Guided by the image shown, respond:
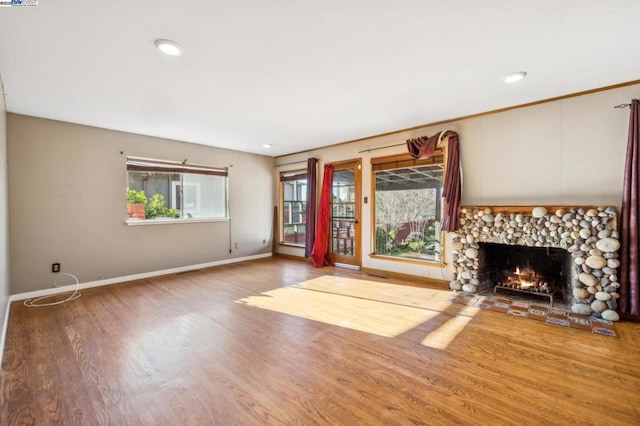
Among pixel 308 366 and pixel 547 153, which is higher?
pixel 547 153

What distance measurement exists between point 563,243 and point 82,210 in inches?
242

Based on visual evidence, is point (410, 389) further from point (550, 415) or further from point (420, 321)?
point (420, 321)

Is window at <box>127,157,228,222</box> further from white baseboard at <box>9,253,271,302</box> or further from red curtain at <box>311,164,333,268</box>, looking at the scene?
red curtain at <box>311,164,333,268</box>

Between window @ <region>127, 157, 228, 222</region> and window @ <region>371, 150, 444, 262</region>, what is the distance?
124 inches

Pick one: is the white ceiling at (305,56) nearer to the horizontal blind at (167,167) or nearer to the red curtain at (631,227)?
the red curtain at (631,227)

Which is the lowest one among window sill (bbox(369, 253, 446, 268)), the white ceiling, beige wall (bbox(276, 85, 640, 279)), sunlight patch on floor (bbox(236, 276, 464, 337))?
sunlight patch on floor (bbox(236, 276, 464, 337))

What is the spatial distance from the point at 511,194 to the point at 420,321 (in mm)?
2087

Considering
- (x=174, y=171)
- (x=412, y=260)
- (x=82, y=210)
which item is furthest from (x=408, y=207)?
(x=82, y=210)

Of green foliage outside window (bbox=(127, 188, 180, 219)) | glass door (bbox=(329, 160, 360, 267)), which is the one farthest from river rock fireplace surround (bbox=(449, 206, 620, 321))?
green foliage outside window (bbox=(127, 188, 180, 219))

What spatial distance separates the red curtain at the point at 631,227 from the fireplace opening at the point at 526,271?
0.48 meters

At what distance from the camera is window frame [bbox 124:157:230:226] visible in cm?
460

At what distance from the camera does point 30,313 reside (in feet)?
10.3

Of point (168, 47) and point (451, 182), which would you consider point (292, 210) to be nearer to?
point (451, 182)

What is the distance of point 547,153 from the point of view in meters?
3.36
